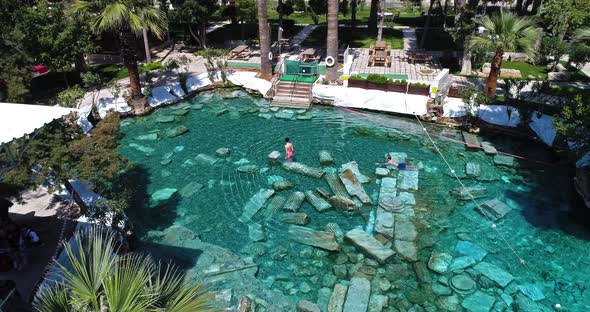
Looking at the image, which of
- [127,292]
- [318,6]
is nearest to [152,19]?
[127,292]

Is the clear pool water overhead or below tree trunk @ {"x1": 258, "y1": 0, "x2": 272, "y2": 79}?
below

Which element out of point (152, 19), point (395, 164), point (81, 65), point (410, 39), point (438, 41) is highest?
point (152, 19)

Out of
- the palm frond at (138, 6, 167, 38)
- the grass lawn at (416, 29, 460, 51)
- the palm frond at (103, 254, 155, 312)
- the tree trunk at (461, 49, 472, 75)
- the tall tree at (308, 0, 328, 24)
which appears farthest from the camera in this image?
the tall tree at (308, 0, 328, 24)

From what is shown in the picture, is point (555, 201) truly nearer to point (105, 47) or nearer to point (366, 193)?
point (366, 193)

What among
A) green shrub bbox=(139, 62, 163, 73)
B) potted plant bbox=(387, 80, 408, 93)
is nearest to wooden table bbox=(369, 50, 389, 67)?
potted plant bbox=(387, 80, 408, 93)

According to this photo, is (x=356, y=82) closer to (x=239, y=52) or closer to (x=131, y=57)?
(x=239, y=52)

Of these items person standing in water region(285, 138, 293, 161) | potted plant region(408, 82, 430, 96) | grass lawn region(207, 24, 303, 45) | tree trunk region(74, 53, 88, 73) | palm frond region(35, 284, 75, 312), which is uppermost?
grass lawn region(207, 24, 303, 45)

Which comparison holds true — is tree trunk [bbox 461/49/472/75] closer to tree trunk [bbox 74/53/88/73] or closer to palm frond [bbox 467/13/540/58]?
palm frond [bbox 467/13/540/58]
